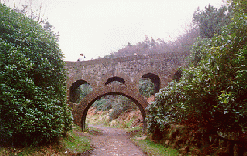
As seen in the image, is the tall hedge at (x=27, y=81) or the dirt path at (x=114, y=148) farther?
the dirt path at (x=114, y=148)

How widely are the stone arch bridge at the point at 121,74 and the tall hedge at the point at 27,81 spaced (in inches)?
329

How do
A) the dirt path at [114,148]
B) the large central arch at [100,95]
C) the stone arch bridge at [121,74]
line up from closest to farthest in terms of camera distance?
the dirt path at [114,148] → the stone arch bridge at [121,74] → the large central arch at [100,95]

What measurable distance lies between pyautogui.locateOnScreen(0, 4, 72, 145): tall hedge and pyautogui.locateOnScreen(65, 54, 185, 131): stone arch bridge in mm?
8363

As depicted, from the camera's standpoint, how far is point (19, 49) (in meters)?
5.60

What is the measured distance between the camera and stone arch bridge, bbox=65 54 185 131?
48.6 feet

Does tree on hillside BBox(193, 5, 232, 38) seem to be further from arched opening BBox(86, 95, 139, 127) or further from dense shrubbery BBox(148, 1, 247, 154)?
dense shrubbery BBox(148, 1, 247, 154)

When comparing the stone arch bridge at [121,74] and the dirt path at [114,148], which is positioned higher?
the stone arch bridge at [121,74]

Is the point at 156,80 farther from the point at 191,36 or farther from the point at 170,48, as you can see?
the point at 170,48

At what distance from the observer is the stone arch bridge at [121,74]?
14.8 m

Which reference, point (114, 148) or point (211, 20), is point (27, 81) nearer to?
point (114, 148)

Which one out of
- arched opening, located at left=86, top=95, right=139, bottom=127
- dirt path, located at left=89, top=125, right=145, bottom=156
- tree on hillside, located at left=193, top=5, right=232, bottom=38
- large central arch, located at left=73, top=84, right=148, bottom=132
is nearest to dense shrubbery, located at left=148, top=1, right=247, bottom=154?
dirt path, located at left=89, top=125, right=145, bottom=156

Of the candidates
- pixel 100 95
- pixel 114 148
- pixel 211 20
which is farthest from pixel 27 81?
pixel 211 20

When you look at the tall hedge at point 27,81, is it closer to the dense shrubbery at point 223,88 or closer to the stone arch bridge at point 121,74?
the dense shrubbery at point 223,88

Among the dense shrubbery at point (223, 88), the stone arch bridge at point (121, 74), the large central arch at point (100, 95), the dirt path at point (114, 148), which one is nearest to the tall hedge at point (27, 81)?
the dirt path at point (114, 148)
